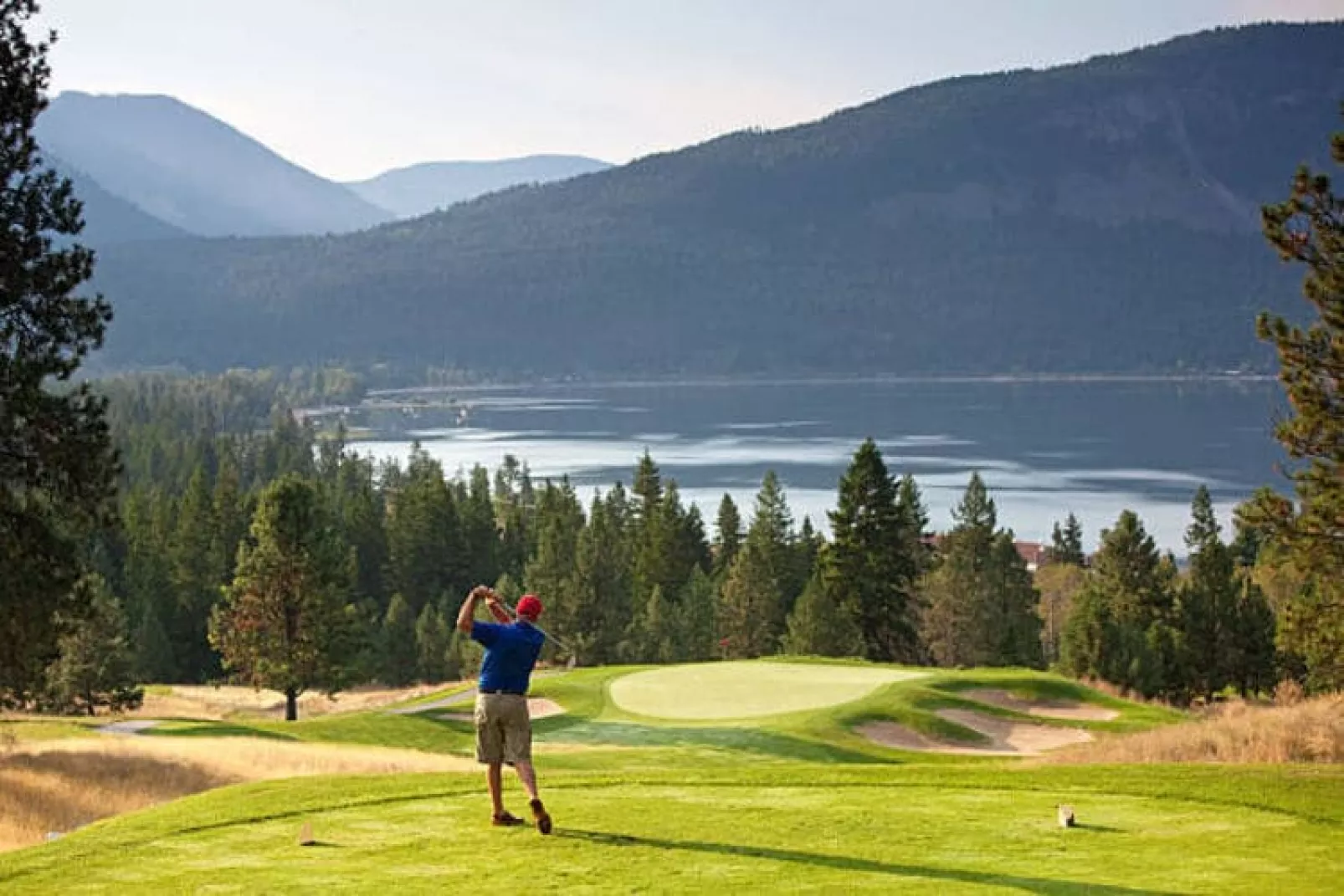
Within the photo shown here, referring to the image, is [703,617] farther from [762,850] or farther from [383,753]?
[762,850]

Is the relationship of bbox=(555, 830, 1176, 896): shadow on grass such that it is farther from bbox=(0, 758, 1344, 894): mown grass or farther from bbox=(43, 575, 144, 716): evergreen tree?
bbox=(43, 575, 144, 716): evergreen tree

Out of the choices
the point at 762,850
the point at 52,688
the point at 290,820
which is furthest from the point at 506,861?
the point at 52,688

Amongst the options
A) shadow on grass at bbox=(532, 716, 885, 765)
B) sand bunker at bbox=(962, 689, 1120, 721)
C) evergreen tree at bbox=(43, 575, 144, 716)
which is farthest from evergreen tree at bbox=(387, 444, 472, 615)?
shadow on grass at bbox=(532, 716, 885, 765)

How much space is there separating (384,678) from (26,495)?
66.9 m

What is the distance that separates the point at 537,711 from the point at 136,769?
13024mm

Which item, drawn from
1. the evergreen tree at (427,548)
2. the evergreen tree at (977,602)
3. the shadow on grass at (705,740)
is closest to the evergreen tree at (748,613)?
the evergreen tree at (977,602)

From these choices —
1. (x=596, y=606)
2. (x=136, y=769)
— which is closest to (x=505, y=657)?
(x=136, y=769)

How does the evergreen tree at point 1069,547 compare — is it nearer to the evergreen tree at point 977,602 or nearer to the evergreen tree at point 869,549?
the evergreen tree at point 977,602

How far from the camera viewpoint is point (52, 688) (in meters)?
60.8

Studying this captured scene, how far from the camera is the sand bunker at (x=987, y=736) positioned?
33969mm

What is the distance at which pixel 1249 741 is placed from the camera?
2161 centimetres

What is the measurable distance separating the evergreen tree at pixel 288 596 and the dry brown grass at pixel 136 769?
2155 centimetres

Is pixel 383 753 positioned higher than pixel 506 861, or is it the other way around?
pixel 506 861

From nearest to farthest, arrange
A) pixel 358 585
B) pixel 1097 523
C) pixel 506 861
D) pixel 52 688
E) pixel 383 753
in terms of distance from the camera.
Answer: pixel 506 861 < pixel 383 753 < pixel 52 688 < pixel 358 585 < pixel 1097 523
